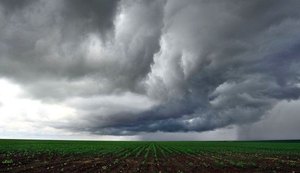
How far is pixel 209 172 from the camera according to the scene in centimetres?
2525

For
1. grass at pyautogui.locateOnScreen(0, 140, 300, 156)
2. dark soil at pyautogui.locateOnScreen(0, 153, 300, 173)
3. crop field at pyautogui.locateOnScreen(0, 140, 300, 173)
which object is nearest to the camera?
dark soil at pyautogui.locateOnScreen(0, 153, 300, 173)

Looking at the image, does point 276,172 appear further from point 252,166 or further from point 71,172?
point 71,172

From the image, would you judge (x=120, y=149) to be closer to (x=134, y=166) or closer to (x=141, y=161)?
(x=141, y=161)

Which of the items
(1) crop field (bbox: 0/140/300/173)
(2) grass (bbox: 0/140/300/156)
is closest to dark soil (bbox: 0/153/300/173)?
(1) crop field (bbox: 0/140/300/173)

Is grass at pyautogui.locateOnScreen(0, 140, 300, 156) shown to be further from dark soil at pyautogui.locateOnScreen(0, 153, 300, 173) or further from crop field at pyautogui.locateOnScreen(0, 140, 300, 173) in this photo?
dark soil at pyautogui.locateOnScreen(0, 153, 300, 173)

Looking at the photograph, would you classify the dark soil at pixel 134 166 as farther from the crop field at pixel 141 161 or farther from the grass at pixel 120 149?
the grass at pixel 120 149

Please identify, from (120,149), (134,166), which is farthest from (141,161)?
(120,149)

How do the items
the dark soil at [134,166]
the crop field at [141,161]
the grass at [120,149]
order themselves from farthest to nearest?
the grass at [120,149], the crop field at [141,161], the dark soil at [134,166]

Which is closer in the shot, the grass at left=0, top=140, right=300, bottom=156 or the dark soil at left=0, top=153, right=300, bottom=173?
the dark soil at left=0, top=153, right=300, bottom=173

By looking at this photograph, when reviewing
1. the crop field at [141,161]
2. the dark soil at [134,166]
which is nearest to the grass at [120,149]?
the crop field at [141,161]

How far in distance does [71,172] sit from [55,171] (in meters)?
1.45

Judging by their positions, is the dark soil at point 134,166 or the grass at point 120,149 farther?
the grass at point 120,149

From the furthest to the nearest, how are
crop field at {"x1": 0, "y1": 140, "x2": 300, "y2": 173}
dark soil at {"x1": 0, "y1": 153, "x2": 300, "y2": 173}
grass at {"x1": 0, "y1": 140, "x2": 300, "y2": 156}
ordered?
1. grass at {"x1": 0, "y1": 140, "x2": 300, "y2": 156}
2. crop field at {"x1": 0, "y1": 140, "x2": 300, "y2": 173}
3. dark soil at {"x1": 0, "y1": 153, "x2": 300, "y2": 173}

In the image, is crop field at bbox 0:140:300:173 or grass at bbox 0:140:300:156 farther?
grass at bbox 0:140:300:156
